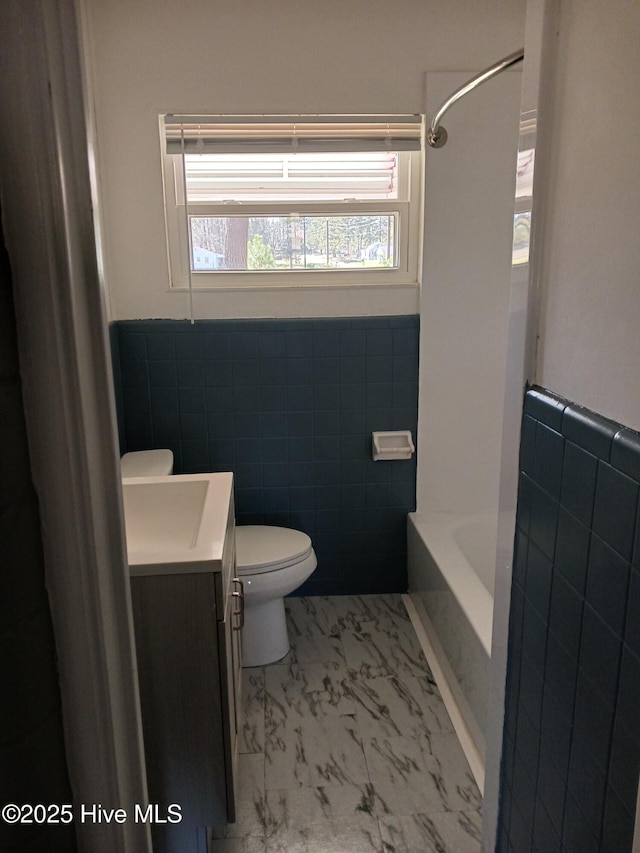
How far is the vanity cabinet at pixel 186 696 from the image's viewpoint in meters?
1.39

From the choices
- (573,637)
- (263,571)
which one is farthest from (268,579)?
(573,637)

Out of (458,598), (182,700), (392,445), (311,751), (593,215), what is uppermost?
(593,215)

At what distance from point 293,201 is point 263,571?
1510 mm

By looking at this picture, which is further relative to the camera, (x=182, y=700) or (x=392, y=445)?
(x=392, y=445)

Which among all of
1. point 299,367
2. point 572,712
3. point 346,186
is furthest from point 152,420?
point 572,712

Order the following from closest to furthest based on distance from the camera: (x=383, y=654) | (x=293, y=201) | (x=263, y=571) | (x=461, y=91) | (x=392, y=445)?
(x=461, y=91), (x=263, y=571), (x=383, y=654), (x=293, y=201), (x=392, y=445)

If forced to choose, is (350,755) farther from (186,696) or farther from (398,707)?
(186,696)

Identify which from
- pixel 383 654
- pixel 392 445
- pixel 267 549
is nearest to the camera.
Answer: pixel 267 549

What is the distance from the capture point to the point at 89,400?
58 cm

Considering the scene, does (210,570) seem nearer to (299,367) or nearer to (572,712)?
(572,712)

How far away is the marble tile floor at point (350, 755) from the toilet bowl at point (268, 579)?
0.08m

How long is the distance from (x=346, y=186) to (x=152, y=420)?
1.29 meters

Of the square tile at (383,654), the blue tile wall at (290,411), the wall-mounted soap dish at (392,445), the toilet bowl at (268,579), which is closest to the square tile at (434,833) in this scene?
the square tile at (383,654)

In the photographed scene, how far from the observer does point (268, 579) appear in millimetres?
2232
